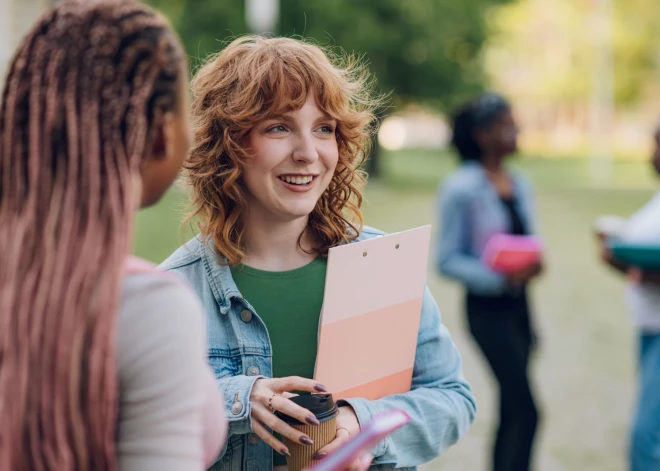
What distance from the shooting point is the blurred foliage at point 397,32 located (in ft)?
88.3

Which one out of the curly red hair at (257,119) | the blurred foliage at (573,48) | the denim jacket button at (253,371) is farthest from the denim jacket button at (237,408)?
the blurred foliage at (573,48)

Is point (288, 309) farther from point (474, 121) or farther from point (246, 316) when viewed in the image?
point (474, 121)

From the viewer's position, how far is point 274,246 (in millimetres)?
2053

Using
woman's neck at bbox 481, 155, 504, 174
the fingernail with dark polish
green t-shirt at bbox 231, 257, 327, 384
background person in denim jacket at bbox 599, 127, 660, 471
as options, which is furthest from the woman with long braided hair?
woman's neck at bbox 481, 155, 504, 174

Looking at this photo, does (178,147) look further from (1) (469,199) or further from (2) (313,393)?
(1) (469,199)

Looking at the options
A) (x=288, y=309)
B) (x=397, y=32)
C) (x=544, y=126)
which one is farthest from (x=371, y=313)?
(x=544, y=126)

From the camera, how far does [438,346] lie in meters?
2.04

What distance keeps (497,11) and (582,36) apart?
76.9 ft

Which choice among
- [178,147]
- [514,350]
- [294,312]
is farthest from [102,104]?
[514,350]

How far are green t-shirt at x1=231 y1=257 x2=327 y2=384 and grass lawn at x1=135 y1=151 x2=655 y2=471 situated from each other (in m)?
0.45

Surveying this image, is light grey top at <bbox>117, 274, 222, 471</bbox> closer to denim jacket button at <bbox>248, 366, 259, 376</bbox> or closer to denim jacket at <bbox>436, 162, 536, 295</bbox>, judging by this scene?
denim jacket button at <bbox>248, 366, 259, 376</bbox>

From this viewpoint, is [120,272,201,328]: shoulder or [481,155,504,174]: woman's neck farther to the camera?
[481,155,504,174]: woman's neck

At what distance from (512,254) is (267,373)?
8.37 feet

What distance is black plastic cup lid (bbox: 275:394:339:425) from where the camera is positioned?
5.37 ft
